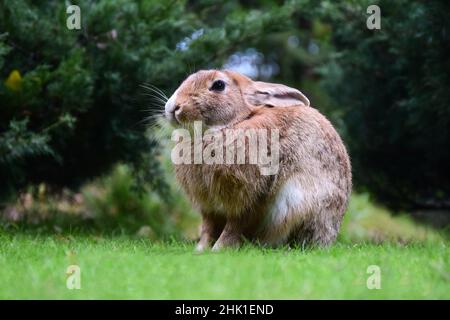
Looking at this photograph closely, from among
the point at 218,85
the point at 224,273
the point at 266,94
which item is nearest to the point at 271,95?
the point at 266,94

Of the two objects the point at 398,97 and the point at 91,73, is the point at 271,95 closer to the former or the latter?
the point at 91,73

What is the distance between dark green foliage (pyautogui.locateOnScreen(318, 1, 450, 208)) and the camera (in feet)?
23.6

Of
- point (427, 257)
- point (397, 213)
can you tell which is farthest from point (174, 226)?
point (427, 257)

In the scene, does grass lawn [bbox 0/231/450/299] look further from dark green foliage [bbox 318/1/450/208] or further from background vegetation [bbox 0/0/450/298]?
dark green foliage [bbox 318/1/450/208]

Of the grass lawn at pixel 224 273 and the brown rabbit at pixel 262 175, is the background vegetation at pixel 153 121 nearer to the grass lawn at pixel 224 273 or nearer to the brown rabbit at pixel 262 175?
the grass lawn at pixel 224 273

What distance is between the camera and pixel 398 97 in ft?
27.4

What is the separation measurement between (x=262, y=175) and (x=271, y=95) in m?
0.75

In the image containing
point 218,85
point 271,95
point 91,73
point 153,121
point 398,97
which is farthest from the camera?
point 398,97

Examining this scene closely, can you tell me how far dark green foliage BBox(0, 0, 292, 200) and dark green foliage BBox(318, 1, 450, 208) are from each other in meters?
1.08

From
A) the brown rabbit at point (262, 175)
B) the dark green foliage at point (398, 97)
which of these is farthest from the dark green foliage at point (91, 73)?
the brown rabbit at point (262, 175)

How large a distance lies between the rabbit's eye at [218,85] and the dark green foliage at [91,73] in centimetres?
166

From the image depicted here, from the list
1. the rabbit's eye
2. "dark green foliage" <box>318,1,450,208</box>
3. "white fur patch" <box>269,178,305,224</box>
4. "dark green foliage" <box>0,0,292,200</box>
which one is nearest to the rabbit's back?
"white fur patch" <box>269,178,305,224</box>

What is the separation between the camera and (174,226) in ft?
31.1

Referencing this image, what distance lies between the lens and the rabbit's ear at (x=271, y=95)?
19.3ft
